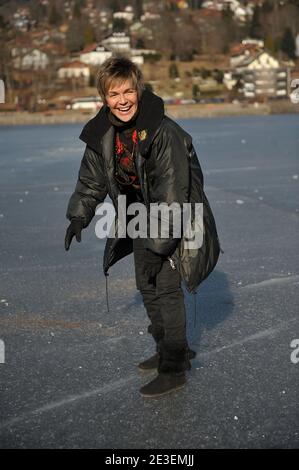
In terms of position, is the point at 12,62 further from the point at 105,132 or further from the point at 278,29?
the point at 105,132

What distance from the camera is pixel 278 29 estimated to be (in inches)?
4852

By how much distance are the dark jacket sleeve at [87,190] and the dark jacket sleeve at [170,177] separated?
36 cm

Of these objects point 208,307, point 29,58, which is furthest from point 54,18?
point 208,307

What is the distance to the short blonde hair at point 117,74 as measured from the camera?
321cm

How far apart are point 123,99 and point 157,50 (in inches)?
5185

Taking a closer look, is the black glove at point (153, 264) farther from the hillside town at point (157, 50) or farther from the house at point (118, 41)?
the house at point (118, 41)

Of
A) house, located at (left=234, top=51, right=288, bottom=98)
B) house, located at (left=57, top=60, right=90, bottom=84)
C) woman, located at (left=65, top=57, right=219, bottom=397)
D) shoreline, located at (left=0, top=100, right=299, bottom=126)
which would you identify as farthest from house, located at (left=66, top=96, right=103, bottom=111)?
woman, located at (left=65, top=57, right=219, bottom=397)

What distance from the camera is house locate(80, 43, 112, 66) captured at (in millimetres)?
119569

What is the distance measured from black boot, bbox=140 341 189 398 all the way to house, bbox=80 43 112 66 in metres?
116

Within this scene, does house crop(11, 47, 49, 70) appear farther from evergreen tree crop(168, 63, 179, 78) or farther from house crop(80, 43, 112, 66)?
evergreen tree crop(168, 63, 179, 78)

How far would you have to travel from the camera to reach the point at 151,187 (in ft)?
10.8

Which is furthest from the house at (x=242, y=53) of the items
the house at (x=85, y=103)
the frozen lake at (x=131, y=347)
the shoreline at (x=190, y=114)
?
the frozen lake at (x=131, y=347)

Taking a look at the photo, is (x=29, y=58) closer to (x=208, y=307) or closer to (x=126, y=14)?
(x=126, y=14)

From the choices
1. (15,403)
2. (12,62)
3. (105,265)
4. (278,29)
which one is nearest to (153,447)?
(15,403)
